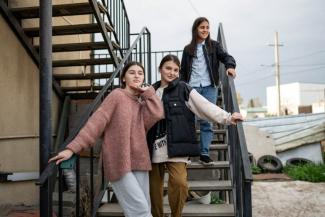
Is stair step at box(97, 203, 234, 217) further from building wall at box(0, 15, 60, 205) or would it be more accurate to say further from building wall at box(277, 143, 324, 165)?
building wall at box(277, 143, 324, 165)

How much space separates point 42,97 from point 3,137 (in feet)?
8.41

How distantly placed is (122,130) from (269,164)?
8.47m

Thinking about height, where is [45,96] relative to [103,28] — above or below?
below

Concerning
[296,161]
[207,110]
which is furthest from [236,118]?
[296,161]

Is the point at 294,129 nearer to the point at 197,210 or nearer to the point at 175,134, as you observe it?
the point at 197,210

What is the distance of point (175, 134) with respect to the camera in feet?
9.21

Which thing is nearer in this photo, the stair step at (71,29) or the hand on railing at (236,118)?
the hand on railing at (236,118)

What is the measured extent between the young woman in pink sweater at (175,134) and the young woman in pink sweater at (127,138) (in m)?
0.13

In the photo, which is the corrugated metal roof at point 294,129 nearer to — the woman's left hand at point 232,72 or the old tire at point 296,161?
the old tire at point 296,161

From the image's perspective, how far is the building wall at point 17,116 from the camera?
520 cm

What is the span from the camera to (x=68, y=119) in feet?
22.2

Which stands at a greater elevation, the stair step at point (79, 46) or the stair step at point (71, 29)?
the stair step at point (71, 29)

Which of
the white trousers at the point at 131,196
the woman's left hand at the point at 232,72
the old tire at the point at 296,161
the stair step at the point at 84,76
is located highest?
the stair step at the point at 84,76

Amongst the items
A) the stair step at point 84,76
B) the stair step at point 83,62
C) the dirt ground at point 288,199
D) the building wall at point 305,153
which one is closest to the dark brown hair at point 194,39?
the stair step at point 83,62
